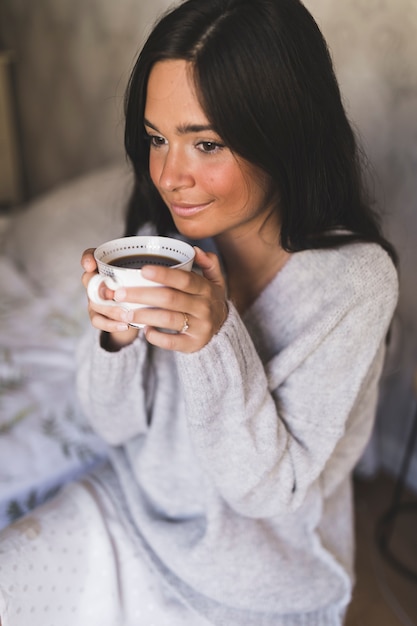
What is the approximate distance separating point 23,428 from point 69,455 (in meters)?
0.10

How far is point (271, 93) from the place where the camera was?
2.24ft

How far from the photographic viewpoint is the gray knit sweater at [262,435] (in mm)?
777

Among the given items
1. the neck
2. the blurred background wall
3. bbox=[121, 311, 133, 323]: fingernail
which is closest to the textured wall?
the blurred background wall

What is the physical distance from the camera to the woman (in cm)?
69

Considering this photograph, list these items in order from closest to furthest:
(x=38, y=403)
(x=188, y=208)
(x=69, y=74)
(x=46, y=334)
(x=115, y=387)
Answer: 1. (x=188, y=208)
2. (x=115, y=387)
3. (x=38, y=403)
4. (x=46, y=334)
5. (x=69, y=74)

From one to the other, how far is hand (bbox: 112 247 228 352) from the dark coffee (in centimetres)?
4

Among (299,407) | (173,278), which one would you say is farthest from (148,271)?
(299,407)

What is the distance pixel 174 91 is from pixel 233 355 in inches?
12.4

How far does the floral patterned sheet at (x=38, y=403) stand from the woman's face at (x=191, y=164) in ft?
1.76

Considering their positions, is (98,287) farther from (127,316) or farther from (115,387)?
(115,387)

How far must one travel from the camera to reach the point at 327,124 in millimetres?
763

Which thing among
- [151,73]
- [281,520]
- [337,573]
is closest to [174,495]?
[281,520]

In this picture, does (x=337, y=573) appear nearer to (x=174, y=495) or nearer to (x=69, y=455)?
(x=174, y=495)

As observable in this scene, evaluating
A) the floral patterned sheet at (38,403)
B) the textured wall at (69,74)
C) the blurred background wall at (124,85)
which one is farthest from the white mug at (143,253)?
the textured wall at (69,74)
